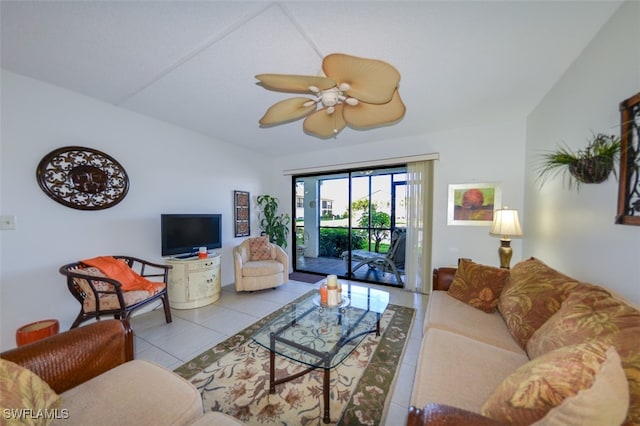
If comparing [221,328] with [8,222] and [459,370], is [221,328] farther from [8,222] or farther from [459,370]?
[459,370]

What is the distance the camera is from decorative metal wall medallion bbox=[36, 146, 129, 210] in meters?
2.13

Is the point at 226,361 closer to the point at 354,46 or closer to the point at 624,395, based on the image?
the point at 624,395

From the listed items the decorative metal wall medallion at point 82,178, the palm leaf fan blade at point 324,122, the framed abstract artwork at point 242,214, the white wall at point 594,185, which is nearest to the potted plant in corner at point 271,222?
the framed abstract artwork at point 242,214

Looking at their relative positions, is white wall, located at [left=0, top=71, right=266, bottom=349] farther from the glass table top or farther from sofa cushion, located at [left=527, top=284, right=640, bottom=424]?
sofa cushion, located at [left=527, top=284, right=640, bottom=424]

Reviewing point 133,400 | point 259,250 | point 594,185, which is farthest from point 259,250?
point 594,185

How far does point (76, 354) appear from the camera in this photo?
112 centimetres

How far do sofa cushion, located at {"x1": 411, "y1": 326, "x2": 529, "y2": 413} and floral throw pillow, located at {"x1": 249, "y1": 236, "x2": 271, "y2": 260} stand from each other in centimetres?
286

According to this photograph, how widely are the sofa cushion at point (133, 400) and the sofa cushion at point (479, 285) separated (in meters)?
2.09

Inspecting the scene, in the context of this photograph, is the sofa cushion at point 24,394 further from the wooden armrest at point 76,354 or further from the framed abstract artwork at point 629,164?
the framed abstract artwork at point 629,164

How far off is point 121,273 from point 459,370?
3.01m

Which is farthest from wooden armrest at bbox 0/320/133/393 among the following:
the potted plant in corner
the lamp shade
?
the lamp shade

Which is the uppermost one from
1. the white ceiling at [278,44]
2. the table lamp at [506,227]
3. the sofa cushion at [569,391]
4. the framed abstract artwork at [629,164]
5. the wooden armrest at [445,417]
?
the white ceiling at [278,44]

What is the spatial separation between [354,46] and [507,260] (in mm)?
2625

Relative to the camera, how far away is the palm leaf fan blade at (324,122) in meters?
1.79
